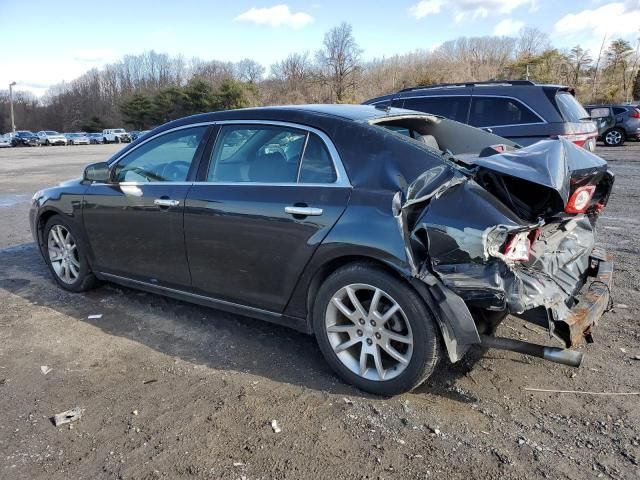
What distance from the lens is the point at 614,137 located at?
2155 centimetres

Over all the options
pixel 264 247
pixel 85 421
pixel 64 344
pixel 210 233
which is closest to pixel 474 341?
pixel 264 247

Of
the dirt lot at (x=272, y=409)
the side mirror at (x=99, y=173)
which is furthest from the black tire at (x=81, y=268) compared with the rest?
the side mirror at (x=99, y=173)

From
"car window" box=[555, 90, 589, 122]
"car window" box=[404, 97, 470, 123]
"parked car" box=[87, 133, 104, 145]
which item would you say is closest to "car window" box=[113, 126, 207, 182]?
"car window" box=[404, 97, 470, 123]

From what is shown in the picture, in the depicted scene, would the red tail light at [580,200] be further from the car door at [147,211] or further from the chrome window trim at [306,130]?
the car door at [147,211]

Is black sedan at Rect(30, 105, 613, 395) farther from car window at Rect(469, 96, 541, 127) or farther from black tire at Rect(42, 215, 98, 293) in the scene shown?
car window at Rect(469, 96, 541, 127)

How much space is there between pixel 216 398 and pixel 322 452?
829 millimetres

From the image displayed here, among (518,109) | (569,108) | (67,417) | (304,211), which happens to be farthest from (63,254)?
(569,108)

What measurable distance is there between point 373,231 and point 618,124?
2234cm

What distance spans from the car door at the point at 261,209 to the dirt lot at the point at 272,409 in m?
0.53

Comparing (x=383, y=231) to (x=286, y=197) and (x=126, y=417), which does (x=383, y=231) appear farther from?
(x=126, y=417)

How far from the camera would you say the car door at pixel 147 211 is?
3.95 m

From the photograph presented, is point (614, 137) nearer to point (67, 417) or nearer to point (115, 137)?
point (67, 417)

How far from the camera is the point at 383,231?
2926 mm

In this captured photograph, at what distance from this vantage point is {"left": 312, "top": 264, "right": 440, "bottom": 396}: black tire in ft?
9.41
